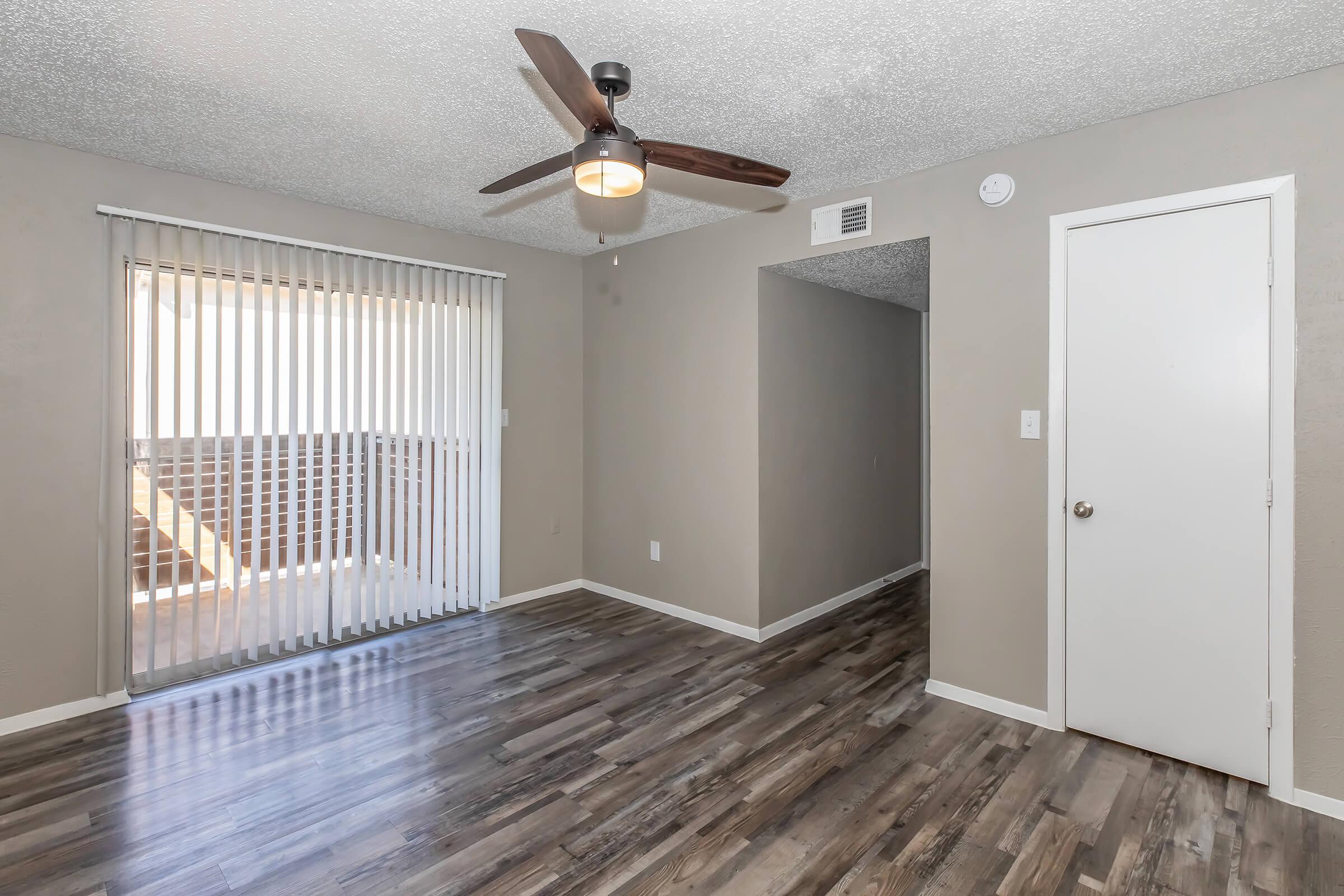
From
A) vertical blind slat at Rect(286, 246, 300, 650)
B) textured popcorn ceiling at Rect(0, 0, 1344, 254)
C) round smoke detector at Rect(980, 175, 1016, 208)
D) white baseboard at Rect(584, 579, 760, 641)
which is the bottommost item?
white baseboard at Rect(584, 579, 760, 641)

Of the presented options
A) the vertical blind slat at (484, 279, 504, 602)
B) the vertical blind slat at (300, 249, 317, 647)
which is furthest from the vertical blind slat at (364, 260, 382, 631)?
the vertical blind slat at (484, 279, 504, 602)

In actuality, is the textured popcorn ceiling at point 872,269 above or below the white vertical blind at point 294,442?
above

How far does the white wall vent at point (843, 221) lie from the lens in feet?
11.0

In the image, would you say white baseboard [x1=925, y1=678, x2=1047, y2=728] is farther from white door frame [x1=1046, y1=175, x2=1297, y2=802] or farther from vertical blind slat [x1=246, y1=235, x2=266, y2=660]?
vertical blind slat [x1=246, y1=235, x2=266, y2=660]

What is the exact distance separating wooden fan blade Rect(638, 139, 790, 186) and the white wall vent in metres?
1.11

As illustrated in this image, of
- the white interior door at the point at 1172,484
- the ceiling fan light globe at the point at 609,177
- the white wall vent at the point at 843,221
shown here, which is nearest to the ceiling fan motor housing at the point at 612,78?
the ceiling fan light globe at the point at 609,177

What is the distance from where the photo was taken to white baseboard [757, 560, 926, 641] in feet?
13.2

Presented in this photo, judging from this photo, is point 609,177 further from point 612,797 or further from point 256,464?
point 256,464

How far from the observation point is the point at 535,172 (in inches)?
89.2

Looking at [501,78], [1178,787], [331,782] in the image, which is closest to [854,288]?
[501,78]

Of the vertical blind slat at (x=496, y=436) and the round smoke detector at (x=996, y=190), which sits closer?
the round smoke detector at (x=996, y=190)

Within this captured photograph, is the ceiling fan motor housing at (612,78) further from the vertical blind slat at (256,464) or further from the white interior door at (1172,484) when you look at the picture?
the vertical blind slat at (256,464)

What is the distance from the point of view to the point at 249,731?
2775 millimetres

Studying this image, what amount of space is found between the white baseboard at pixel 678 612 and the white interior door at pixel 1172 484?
5.73ft
